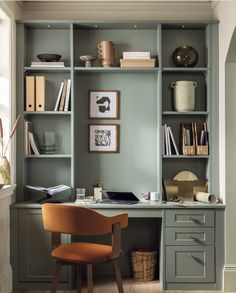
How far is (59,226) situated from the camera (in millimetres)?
3738

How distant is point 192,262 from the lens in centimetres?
461

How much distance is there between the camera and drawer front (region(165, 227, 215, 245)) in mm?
4609

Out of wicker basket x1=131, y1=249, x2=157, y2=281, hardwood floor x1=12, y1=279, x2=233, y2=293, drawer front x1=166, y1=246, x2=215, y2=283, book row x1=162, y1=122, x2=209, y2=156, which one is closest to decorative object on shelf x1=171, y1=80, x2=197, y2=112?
book row x1=162, y1=122, x2=209, y2=156

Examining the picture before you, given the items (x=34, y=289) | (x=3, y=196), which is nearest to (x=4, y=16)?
(x=3, y=196)

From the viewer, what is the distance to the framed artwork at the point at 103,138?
506cm

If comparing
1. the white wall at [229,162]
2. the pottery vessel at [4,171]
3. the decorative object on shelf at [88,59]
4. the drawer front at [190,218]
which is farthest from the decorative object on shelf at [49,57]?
the drawer front at [190,218]

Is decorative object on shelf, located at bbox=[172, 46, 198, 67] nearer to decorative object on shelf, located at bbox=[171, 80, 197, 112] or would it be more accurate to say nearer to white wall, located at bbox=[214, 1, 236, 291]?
decorative object on shelf, located at bbox=[171, 80, 197, 112]

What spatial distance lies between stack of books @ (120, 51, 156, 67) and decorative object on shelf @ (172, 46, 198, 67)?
0.26m

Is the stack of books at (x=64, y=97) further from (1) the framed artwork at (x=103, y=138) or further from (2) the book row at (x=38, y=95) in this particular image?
(1) the framed artwork at (x=103, y=138)

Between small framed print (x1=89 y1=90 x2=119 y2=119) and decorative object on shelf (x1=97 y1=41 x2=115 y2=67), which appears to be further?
small framed print (x1=89 y1=90 x2=119 y2=119)

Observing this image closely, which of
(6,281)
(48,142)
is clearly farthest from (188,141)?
(6,281)

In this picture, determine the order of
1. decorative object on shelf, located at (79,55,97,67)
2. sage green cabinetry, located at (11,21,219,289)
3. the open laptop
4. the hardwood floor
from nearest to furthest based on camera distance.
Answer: the hardwood floor < the open laptop < decorative object on shelf, located at (79,55,97,67) < sage green cabinetry, located at (11,21,219,289)

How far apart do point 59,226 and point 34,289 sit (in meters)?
1.16

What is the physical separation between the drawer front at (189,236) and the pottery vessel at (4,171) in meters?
1.48
